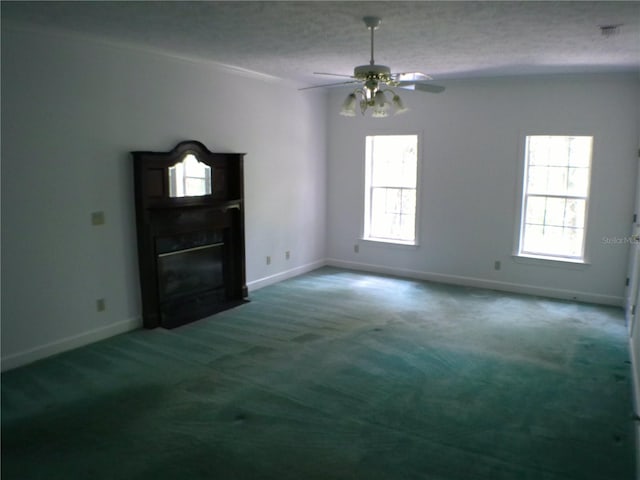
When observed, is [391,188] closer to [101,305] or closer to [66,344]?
[101,305]

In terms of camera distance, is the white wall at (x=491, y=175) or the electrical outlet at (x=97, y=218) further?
the white wall at (x=491, y=175)

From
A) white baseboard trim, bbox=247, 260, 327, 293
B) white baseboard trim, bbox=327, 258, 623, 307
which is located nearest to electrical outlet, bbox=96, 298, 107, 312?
white baseboard trim, bbox=247, 260, 327, 293

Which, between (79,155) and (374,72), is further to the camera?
(79,155)

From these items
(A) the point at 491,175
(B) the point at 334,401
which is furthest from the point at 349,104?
(A) the point at 491,175

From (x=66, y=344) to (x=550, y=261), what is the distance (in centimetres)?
526

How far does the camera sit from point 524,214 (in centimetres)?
603

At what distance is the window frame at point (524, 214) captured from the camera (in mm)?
5535

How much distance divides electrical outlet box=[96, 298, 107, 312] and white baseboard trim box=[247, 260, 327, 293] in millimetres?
1917

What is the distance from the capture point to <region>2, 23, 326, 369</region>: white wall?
12.1ft

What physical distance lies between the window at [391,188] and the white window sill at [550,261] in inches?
56.7

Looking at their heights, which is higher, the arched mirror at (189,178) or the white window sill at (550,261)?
the arched mirror at (189,178)

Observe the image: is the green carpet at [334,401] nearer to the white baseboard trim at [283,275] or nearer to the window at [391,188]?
the white baseboard trim at [283,275]

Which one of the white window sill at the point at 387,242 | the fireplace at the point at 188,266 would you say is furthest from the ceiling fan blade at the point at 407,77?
the white window sill at the point at 387,242

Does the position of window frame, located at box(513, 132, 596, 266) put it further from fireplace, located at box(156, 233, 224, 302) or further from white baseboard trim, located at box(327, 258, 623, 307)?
fireplace, located at box(156, 233, 224, 302)
